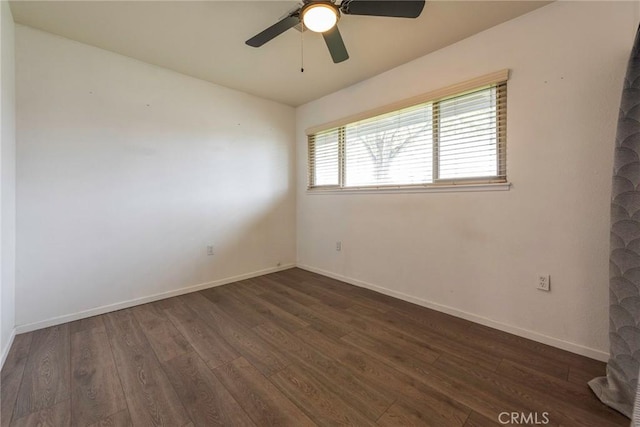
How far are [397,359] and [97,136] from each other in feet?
10.4

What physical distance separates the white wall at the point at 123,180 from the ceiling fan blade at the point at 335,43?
1842 millimetres

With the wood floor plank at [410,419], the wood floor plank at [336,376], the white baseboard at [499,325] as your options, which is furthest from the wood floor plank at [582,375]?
the wood floor plank at [336,376]

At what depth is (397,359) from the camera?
170cm

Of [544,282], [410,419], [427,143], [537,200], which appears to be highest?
[427,143]

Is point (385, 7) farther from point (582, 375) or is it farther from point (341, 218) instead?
→ point (582, 375)

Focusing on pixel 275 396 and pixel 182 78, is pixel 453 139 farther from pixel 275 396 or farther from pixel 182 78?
pixel 182 78

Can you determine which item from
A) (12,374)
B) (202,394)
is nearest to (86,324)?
(12,374)

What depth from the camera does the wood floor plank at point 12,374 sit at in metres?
1.29

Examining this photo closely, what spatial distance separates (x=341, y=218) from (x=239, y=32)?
2196 millimetres

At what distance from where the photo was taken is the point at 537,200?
→ 1896 mm

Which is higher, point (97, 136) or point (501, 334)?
point (97, 136)

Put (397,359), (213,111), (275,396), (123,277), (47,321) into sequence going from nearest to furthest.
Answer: (275,396), (397,359), (47,321), (123,277), (213,111)

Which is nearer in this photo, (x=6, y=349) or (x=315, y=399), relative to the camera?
(x=315, y=399)

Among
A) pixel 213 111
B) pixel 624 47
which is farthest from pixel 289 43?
pixel 624 47
